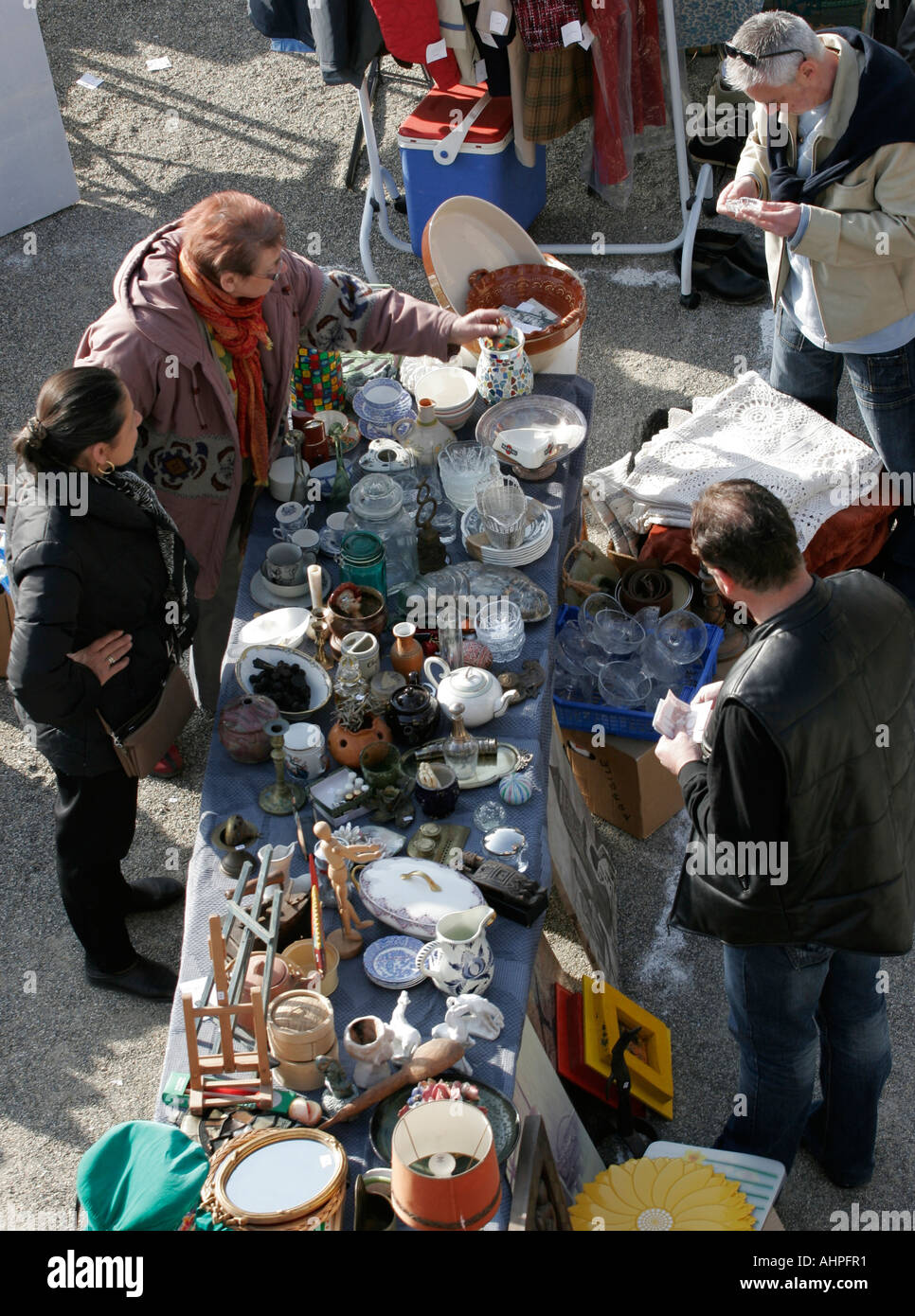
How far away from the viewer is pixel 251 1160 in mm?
2191

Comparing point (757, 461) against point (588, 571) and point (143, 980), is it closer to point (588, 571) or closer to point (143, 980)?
point (588, 571)

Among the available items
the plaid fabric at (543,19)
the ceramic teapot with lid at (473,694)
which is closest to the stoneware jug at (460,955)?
the ceramic teapot with lid at (473,694)

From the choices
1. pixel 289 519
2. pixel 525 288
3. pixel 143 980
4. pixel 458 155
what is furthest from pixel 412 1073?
pixel 458 155

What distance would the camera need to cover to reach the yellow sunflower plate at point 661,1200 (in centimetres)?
253

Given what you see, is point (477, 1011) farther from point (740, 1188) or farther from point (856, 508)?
point (856, 508)

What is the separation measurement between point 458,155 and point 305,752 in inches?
142

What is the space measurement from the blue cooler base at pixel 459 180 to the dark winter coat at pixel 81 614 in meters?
3.07

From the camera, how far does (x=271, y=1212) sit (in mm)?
2088

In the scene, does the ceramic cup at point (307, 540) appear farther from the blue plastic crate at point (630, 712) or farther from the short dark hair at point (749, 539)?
the short dark hair at point (749, 539)

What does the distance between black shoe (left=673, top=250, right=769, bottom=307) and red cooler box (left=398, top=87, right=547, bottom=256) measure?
0.95 metres

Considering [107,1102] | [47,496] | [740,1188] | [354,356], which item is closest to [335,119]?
[354,356]

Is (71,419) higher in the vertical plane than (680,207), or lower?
higher

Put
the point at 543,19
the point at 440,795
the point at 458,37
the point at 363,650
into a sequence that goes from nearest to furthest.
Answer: the point at 440,795
the point at 363,650
the point at 543,19
the point at 458,37

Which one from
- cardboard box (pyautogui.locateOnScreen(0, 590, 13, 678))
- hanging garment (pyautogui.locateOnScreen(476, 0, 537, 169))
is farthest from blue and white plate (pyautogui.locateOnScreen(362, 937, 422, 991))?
hanging garment (pyautogui.locateOnScreen(476, 0, 537, 169))
